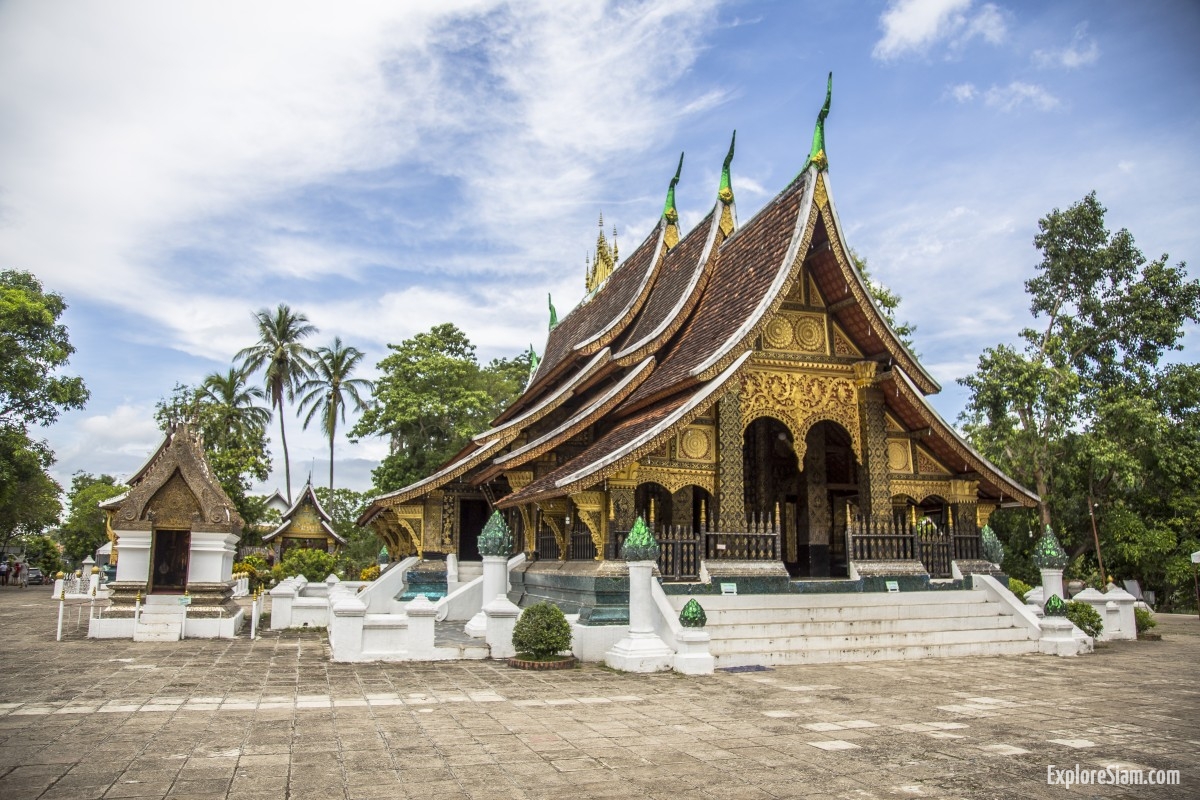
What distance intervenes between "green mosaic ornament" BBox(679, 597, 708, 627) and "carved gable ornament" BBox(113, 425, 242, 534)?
817cm

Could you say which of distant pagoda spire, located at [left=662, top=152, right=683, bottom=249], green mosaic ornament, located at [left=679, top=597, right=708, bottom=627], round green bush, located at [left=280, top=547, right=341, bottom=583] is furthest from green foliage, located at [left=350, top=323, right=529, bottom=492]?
green mosaic ornament, located at [left=679, top=597, right=708, bottom=627]

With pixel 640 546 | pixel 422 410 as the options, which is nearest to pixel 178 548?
pixel 640 546

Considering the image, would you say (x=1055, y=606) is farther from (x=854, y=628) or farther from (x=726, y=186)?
(x=726, y=186)

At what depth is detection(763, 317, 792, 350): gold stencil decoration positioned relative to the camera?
11617mm

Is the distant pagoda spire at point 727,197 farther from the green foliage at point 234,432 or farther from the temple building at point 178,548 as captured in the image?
the green foliage at point 234,432

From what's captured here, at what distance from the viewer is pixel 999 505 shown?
40.3ft

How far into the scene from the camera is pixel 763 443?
1348cm

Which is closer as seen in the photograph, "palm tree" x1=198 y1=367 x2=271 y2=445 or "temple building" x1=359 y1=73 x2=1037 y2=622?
"temple building" x1=359 y1=73 x2=1037 y2=622

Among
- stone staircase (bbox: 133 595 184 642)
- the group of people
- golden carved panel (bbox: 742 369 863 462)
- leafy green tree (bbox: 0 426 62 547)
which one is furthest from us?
the group of people

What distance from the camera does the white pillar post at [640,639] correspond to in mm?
8555

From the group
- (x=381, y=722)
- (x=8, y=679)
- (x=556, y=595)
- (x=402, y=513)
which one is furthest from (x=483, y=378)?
(x=381, y=722)

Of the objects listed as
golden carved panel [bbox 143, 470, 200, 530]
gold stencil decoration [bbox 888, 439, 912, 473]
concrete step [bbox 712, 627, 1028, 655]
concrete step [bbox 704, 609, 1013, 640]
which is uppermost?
gold stencil decoration [bbox 888, 439, 912, 473]

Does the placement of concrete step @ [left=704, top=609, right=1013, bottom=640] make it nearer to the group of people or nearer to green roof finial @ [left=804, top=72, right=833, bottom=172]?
green roof finial @ [left=804, top=72, right=833, bottom=172]

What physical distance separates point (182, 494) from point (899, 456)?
1103 centimetres
